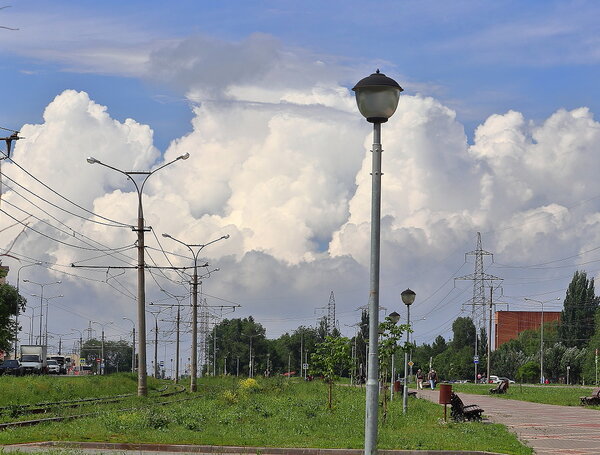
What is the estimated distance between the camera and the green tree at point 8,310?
3063 inches

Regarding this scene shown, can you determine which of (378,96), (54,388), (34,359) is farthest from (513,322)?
(378,96)

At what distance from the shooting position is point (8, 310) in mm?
82000

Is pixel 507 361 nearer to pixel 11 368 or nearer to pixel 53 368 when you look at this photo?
pixel 53 368

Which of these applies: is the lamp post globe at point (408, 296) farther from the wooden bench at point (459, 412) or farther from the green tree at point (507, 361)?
the green tree at point (507, 361)

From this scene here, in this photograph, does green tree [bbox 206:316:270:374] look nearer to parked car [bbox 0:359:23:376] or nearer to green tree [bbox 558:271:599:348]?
green tree [bbox 558:271:599:348]

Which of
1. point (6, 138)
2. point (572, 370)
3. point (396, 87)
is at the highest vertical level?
point (6, 138)

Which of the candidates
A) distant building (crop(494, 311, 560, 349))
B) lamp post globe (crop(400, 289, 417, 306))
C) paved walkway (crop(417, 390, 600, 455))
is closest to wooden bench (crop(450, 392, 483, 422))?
paved walkway (crop(417, 390, 600, 455))

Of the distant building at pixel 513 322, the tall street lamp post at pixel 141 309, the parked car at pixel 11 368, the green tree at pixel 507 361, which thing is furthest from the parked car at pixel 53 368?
the distant building at pixel 513 322

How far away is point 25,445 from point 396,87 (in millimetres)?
13010

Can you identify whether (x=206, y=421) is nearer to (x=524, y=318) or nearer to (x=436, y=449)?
(x=436, y=449)

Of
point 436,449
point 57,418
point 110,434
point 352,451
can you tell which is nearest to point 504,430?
point 436,449

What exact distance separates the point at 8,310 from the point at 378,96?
74.9 m

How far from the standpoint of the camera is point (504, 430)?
1064 inches

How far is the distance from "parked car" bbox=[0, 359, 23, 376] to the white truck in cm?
277
